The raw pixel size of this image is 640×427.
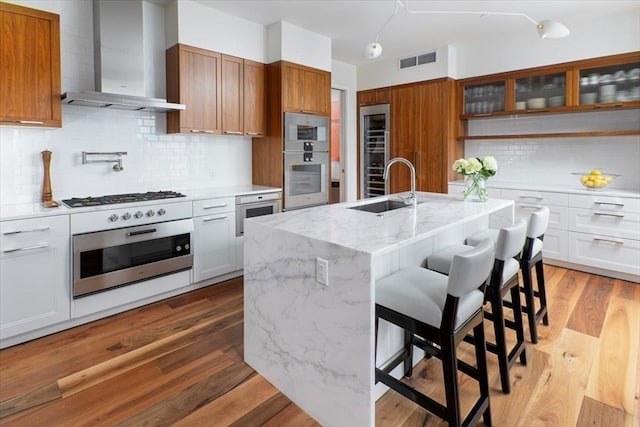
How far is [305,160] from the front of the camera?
462cm

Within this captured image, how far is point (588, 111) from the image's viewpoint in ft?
14.6

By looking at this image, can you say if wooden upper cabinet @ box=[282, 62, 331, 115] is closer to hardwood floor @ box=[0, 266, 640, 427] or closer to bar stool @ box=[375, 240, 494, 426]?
hardwood floor @ box=[0, 266, 640, 427]

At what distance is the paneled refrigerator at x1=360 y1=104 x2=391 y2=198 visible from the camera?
607cm

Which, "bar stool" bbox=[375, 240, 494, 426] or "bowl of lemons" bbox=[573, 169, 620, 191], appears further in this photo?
"bowl of lemons" bbox=[573, 169, 620, 191]

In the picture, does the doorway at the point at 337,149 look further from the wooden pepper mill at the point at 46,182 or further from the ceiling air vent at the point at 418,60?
the wooden pepper mill at the point at 46,182

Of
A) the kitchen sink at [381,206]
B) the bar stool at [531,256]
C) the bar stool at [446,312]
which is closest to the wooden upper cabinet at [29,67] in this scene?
the kitchen sink at [381,206]

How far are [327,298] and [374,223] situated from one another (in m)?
0.57

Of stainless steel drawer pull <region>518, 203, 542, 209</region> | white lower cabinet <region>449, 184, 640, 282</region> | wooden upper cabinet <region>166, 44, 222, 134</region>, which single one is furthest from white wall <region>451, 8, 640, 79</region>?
wooden upper cabinet <region>166, 44, 222, 134</region>

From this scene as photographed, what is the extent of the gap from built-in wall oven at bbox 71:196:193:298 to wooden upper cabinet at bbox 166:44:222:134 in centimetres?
90

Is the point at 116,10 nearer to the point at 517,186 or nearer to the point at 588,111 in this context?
the point at 517,186

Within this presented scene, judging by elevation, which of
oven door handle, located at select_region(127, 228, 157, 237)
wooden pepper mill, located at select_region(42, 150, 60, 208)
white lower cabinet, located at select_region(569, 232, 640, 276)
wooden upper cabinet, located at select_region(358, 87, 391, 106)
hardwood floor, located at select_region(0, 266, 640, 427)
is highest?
wooden upper cabinet, located at select_region(358, 87, 391, 106)

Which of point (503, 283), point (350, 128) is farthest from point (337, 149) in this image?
point (503, 283)

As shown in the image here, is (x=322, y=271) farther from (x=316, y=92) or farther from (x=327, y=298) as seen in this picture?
(x=316, y=92)

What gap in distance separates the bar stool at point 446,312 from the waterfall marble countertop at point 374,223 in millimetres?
240
